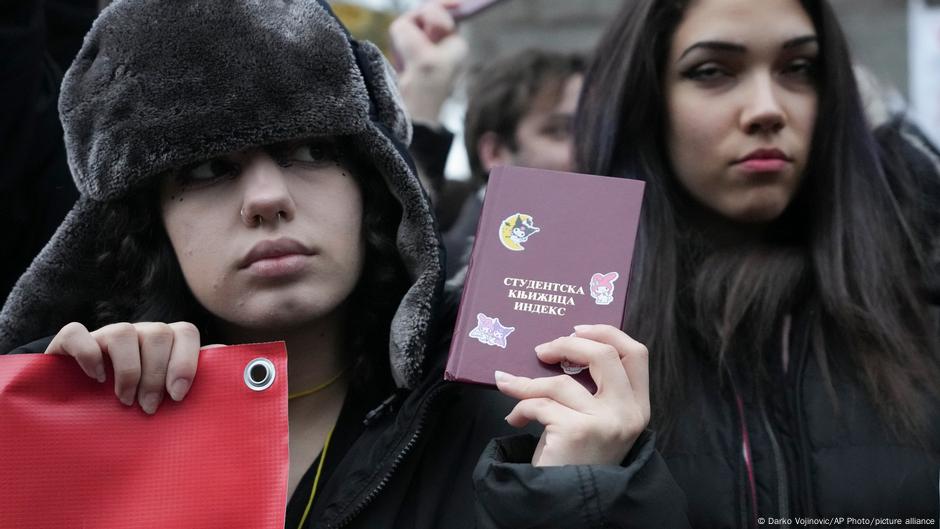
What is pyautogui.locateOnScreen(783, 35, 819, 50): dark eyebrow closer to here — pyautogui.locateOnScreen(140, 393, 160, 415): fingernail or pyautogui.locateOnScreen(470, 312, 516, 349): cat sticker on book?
pyautogui.locateOnScreen(470, 312, 516, 349): cat sticker on book

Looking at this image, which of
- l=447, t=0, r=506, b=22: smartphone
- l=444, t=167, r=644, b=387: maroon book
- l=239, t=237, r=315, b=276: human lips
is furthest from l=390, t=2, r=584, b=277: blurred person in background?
l=444, t=167, r=644, b=387: maroon book

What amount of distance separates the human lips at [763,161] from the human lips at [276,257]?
1.00 meters

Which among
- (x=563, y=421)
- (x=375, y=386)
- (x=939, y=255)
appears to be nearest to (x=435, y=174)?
(x=375, y=386)

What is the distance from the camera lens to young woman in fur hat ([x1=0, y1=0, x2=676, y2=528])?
1.95 metres

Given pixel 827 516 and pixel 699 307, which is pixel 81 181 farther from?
pixel 827 516

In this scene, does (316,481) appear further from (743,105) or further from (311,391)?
(743,105)

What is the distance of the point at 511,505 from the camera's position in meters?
1.68

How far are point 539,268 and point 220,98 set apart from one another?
0.64 meters

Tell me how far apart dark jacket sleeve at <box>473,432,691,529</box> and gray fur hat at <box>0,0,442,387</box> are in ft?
1.20

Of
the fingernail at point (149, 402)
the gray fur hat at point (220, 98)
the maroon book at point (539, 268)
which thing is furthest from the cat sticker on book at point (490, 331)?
the fingernail at point (149, 402)

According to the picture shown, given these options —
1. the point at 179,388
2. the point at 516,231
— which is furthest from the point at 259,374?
the point at 516,231

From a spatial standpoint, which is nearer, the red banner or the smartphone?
the red banner

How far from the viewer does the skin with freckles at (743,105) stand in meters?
2.43

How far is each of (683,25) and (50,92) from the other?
1.48 m
